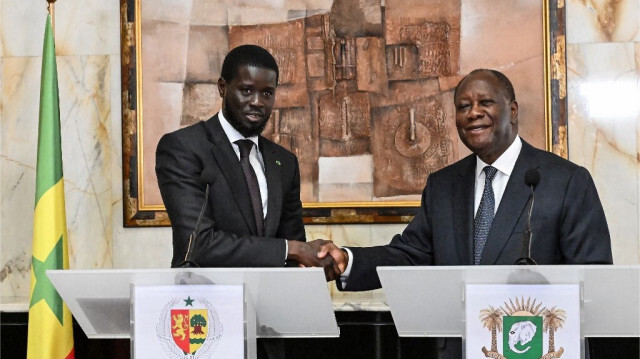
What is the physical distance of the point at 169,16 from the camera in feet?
16.8

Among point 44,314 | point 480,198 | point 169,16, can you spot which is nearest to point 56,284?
point 480,198

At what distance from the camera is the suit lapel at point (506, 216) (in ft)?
10.2

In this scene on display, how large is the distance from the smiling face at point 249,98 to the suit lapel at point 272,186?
0.37ft

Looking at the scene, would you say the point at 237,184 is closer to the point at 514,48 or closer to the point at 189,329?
the point at 189,329

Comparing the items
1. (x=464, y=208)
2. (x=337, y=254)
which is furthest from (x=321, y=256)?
(x=464, y=208)

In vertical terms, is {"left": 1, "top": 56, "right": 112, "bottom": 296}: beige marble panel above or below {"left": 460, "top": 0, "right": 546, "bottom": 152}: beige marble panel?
below

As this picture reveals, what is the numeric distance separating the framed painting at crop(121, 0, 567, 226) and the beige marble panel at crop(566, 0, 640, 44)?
0.09m

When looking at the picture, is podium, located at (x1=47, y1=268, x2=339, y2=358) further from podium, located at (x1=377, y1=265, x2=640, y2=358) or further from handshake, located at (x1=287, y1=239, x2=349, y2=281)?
handshake, located at (x1=287, y1=239, x2=349, y2=281)

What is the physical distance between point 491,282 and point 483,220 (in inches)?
34.1

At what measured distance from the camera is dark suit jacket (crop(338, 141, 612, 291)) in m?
3.09

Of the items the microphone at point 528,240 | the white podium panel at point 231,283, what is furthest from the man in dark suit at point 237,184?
the microphone at point 528,240

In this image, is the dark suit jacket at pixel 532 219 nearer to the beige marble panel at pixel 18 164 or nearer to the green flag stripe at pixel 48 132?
the green flag stripe at pixel 48 132

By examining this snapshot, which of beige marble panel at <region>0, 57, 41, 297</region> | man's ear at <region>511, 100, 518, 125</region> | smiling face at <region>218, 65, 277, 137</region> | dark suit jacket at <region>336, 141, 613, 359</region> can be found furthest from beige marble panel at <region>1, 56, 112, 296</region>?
man's ear at <region>511, 100, 518, 125</region>

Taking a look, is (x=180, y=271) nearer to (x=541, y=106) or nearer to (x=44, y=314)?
(x=44, y=314)
